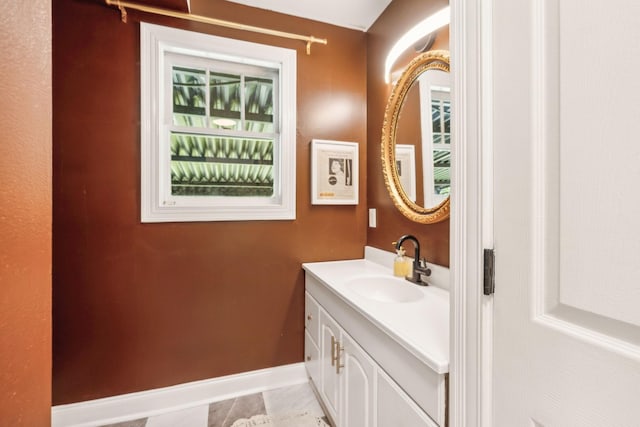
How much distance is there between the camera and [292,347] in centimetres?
195

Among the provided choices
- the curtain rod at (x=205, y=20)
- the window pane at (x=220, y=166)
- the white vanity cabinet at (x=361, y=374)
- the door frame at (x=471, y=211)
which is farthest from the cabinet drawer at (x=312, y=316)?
the curtain rod at (x=205, y=20)

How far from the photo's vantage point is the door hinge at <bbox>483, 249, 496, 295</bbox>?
0.61 m

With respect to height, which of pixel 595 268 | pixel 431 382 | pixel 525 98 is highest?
pixel 525 98

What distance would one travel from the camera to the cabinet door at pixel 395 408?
81cm

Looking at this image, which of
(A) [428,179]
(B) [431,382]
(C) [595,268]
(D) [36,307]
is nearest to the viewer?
(C) [595,268]

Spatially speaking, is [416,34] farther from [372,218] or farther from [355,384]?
[355,384]

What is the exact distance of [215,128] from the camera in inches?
72.6

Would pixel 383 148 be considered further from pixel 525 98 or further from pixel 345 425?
pixel 345 425

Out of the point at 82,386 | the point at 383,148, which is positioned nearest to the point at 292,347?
the point at 82,386

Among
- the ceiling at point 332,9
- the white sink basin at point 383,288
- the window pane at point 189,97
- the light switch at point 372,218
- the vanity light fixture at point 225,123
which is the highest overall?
the ceiling at point 332,9

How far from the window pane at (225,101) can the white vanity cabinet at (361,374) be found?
1250 mm

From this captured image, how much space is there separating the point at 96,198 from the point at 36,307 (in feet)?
4.15

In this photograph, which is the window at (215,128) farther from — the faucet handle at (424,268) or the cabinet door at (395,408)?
the cabinet door at (395,408)

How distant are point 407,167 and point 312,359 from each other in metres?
1.36
